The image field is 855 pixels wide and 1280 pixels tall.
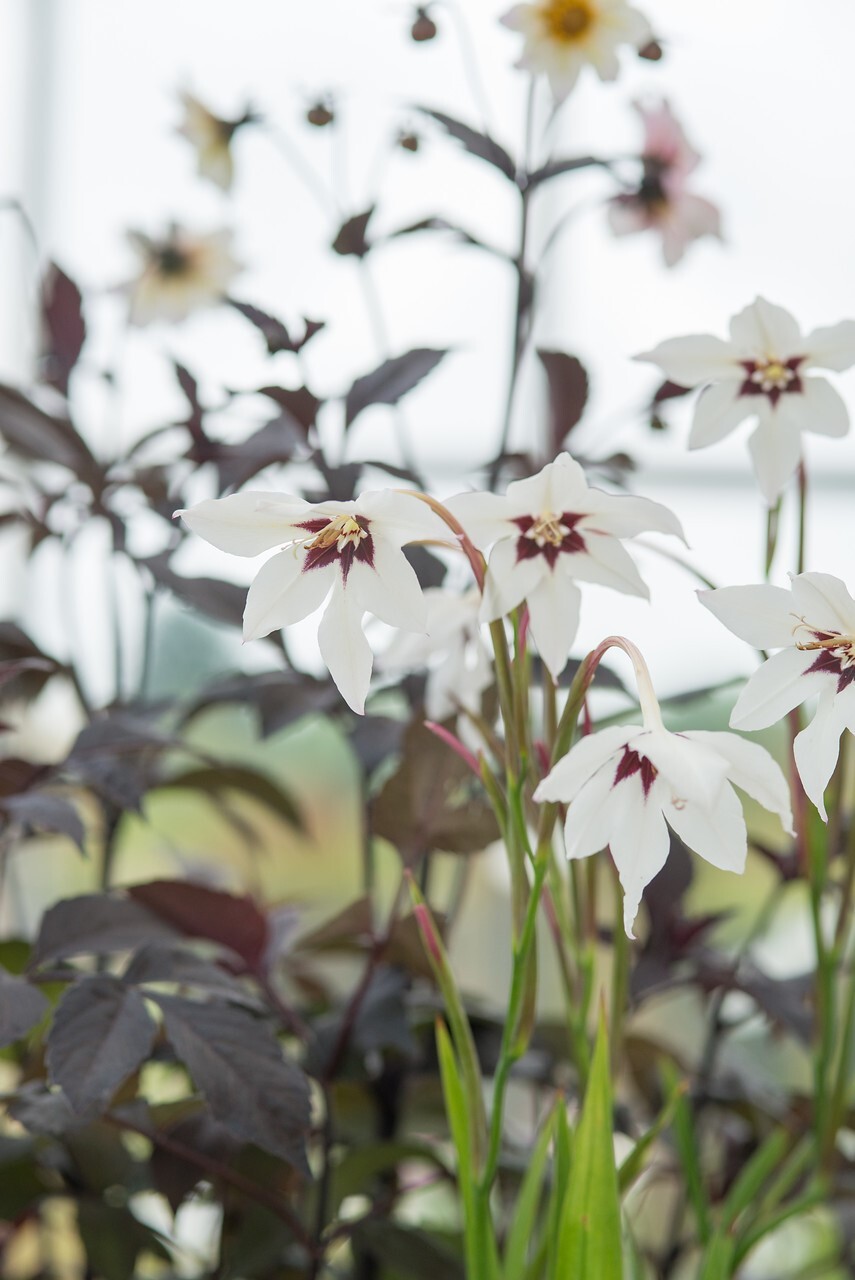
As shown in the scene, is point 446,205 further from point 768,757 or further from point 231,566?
point 768,757

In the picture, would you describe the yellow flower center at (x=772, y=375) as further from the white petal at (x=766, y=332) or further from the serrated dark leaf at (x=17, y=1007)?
the serrated dark leaf at (x=17, y=1007)

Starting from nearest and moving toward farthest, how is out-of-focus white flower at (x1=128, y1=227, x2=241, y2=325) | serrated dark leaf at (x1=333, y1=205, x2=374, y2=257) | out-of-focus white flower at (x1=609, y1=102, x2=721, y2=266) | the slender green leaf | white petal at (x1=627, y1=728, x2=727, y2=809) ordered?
white petal at (x1=627, y1=728, x2=727, y2=809) < the slender green leaf < serrated dark leaf at (x1=333, y1=205, x2=374, y2=257) < out-of-focus white flower at (x1=609, y1=102, x2=721, y2=266) < out-of-focus white flower at (x1=128, y1=227, x2=241, y2=325)

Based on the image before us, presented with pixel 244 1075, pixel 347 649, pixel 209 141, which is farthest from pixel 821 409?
pixel 209 141

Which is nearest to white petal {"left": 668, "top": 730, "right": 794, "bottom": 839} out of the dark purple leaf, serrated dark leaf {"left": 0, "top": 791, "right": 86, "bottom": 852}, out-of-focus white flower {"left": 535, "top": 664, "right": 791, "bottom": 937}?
out-of-focus white flower {"left": 535, "top": 664, "right": 791, "bottom": 937}

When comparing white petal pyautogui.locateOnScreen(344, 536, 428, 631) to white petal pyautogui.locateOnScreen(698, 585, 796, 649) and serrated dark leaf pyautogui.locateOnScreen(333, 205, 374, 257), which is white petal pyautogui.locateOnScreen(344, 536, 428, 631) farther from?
serrated dark leaf pyautogui.locateOnScreen(333, 205, 374, 257)

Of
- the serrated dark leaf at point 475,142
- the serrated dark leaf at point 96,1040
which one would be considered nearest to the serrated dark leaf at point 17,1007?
the serrated dark leaf at point 96,1040

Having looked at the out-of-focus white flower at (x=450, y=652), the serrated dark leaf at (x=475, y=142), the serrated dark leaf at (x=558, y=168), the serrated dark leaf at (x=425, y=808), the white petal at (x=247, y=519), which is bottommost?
the serrated dark leaf at (x=425, y=808)

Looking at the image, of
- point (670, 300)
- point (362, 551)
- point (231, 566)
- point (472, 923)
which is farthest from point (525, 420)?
point (362, 551)
